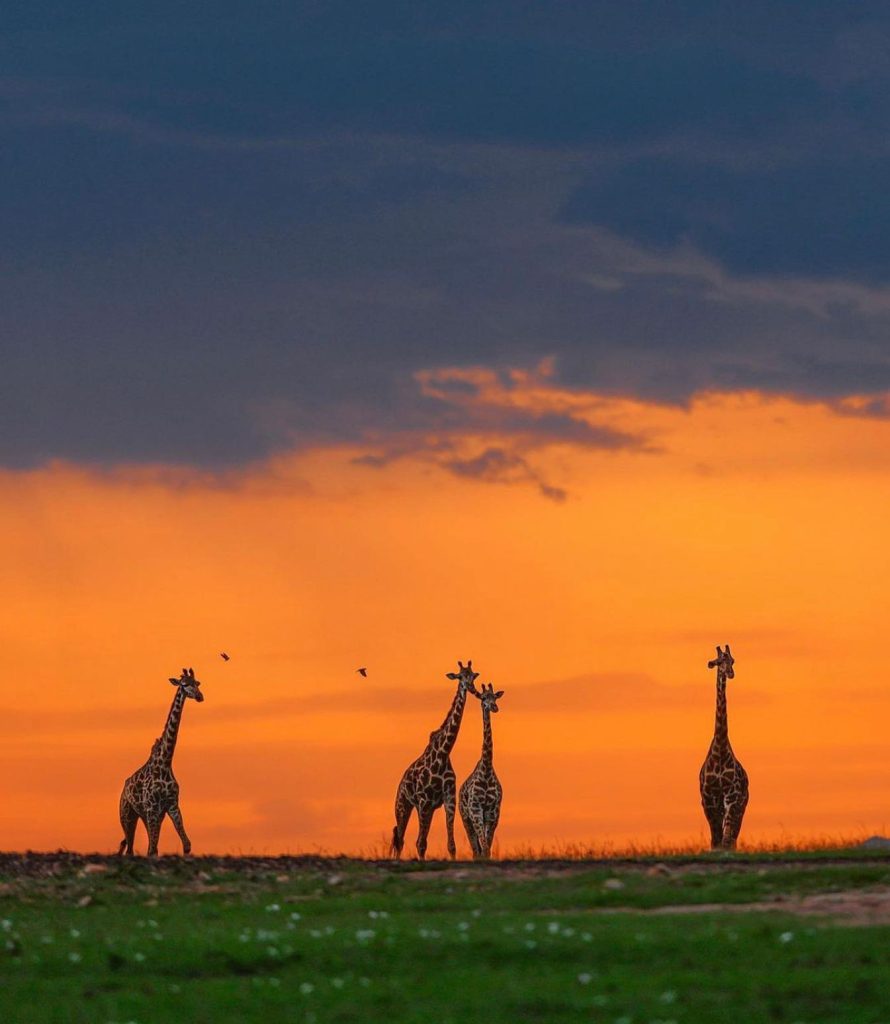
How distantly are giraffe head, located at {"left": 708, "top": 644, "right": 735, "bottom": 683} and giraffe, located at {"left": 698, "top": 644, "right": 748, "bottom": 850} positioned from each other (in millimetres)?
561

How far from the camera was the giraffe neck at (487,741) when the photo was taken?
4831 cm

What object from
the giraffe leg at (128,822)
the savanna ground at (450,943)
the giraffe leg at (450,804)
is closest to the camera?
the savanna ground at (450,943)

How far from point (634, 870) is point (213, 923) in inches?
333

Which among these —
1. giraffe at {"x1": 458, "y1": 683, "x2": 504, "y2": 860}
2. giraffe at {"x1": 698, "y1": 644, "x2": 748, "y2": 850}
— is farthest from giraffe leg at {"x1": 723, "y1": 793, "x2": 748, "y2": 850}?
giraffe at {"x1": 458, "y1": 683, "x2": 504, "y2": 860}

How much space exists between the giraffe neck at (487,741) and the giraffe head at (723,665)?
624 centimetres

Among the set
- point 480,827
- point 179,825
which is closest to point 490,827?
point 480,827

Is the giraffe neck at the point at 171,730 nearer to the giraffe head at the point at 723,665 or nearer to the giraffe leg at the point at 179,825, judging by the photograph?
the giraffe leg at the point at 179,825

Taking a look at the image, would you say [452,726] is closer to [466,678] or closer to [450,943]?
[466,678]

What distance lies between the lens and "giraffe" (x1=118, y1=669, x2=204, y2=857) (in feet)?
166

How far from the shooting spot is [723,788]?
48406 millimetres

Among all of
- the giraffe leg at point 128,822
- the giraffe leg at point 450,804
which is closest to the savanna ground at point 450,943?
the giraffe leg at point 450,804

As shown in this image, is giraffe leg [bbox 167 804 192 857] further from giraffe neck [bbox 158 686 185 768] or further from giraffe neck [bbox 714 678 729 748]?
giraffe neck [bbox 714 678 729 748]

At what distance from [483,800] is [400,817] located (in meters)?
3.19

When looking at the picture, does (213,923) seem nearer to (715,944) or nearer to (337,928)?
(337,928)
